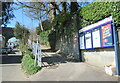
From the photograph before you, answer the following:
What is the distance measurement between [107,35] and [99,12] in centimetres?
135

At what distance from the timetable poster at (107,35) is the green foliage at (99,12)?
50cm

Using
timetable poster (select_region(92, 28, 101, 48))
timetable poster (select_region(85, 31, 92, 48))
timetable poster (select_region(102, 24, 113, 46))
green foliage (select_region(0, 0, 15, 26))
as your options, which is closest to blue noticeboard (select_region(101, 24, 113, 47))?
timetable poster (select_region(102, 24, 113, 46))

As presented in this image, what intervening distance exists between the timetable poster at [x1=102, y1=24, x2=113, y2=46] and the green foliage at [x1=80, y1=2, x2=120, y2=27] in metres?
0.50

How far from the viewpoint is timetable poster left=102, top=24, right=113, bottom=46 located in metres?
6.38

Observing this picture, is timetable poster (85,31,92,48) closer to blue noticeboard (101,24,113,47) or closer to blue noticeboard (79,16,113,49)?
blue noticeboard (79,16,113,49)

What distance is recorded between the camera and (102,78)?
582 centimetres

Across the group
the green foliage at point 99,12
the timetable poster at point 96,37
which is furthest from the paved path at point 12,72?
the green foliage at point 99,12

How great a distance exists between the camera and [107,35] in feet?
21.6

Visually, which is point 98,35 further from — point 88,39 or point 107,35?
point 88,39

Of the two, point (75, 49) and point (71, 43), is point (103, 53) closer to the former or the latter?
point (75, 49)

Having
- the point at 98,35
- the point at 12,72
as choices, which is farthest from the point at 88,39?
the point at 12,72

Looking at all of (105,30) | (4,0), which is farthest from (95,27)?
(4,0)

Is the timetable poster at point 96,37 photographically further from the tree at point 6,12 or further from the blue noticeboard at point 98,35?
the tree at point 6,12

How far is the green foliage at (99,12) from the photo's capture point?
600 cm
